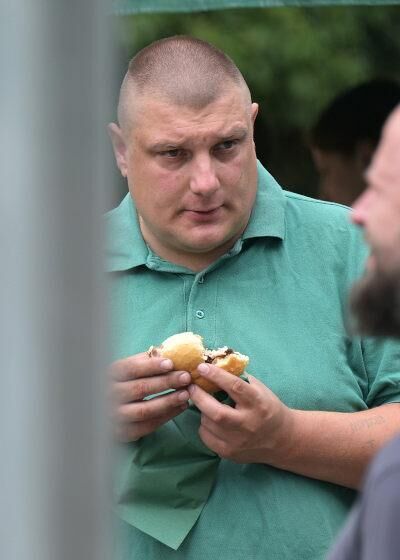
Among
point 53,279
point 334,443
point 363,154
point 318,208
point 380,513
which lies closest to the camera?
point 53,279

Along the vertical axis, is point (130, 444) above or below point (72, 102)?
below

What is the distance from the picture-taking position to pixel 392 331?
152 centimetres

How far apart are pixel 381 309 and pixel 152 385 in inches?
32.0

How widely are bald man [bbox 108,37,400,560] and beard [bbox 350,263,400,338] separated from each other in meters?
0.68

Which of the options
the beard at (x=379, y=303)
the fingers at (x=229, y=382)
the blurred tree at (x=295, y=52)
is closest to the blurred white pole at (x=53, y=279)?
the beard at (x=379, y=303)

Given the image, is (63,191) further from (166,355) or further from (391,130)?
(166,355)

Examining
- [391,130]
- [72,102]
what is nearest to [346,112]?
[391,130]

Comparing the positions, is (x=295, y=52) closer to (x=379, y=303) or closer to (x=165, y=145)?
(x=165, y=145)

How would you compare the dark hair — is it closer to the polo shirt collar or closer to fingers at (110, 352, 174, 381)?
the polo shirt collar

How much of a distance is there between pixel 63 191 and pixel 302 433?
1.38 meters

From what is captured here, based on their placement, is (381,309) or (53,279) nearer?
(53,279)

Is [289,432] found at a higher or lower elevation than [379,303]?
lower

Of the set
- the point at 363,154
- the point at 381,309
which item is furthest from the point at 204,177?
the point at 363,154

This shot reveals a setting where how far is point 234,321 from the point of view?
2.39m
